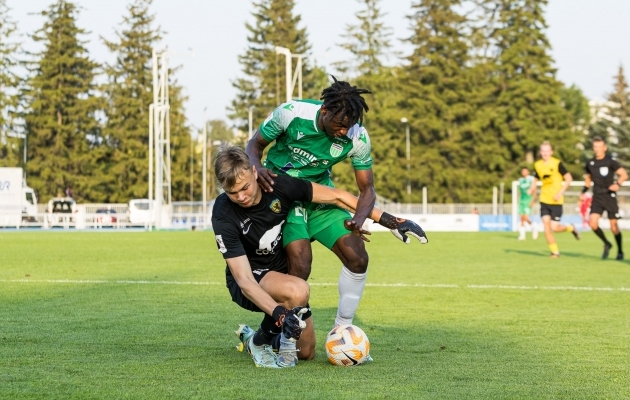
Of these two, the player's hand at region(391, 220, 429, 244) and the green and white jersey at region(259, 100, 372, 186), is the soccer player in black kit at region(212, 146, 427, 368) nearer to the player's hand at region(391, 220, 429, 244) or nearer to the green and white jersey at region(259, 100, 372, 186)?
the player's hand at region(391, 220, 429, 244)

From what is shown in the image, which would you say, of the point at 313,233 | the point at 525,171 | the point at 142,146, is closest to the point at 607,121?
the point at 142,146

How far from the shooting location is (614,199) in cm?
2019

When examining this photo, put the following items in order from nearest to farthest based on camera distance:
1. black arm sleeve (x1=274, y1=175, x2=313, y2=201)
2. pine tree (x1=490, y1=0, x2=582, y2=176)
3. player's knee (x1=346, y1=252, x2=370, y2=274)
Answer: black arm sleeve (x1=274, y1=175, x2=313, y2=201), player's knee (x1=346, y1=252, x2=370, y2=274), pine tree (x1=490, y1=0, x2=582, y2=176)

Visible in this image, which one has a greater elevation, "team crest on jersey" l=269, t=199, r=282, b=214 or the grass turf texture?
"team crest on jersey" l=269, t=199, r=282, b=214

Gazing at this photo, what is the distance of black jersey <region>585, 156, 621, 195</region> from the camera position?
66.0ft

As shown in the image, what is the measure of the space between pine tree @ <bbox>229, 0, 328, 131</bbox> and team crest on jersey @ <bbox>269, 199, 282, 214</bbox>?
71.9 m

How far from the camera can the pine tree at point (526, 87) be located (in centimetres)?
7144

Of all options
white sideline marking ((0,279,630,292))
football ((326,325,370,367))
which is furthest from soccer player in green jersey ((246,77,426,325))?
white sideline marking ((0,279,630,292))

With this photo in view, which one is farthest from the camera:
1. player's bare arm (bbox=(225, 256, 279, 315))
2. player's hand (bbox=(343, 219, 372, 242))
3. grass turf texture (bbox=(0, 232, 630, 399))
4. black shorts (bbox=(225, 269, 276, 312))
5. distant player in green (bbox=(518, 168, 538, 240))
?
distant player in green (bbox=(518, 168, 538, 240))

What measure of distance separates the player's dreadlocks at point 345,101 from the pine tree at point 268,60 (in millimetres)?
71895

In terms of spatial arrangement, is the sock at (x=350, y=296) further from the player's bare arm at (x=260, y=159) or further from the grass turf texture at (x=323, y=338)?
the player's bare arm at (x=260, y=159)

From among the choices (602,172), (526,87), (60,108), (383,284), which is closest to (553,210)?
(602,172)

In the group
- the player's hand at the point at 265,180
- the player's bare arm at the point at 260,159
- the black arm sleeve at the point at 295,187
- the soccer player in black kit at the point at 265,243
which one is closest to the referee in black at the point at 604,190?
the player's bare arm at the point at 260,159

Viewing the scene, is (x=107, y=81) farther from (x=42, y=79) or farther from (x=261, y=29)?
(x=261, y=29)
